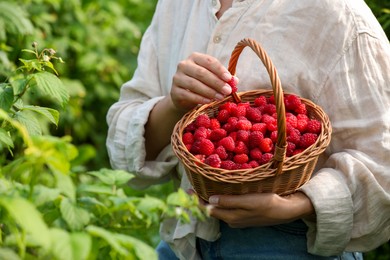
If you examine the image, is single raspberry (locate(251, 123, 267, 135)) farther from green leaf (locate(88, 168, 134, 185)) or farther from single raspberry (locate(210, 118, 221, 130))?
green leaf (locate(88, 168, 134, 185))

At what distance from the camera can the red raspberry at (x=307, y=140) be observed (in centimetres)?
179

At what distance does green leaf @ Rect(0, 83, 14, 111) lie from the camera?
5.78 feet

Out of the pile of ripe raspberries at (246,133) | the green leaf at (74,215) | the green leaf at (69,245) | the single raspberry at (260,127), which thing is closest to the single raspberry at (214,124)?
the pile of ripe raspberries at (246,133)

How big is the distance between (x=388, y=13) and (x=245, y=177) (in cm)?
116

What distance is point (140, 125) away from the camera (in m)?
2.14

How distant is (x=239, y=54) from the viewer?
191 centimetres

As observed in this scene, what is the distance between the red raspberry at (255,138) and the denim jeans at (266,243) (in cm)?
28

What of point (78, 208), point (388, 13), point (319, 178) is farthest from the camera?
point (388, 13)

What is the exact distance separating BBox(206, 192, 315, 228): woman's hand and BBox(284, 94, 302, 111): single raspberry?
210mm

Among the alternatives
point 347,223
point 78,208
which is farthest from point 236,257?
point 78,208

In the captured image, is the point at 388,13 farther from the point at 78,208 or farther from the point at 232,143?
the point at 78,208

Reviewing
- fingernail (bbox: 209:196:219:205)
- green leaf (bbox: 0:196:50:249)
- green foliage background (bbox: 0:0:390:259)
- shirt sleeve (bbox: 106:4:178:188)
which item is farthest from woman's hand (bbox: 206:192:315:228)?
green foliage background (bbox: 0:0:390:259)

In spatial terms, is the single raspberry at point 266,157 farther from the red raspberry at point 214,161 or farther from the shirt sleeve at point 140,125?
the shirt sleeve at point 140,125

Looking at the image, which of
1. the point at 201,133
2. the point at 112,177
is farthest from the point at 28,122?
the point at 201,133
